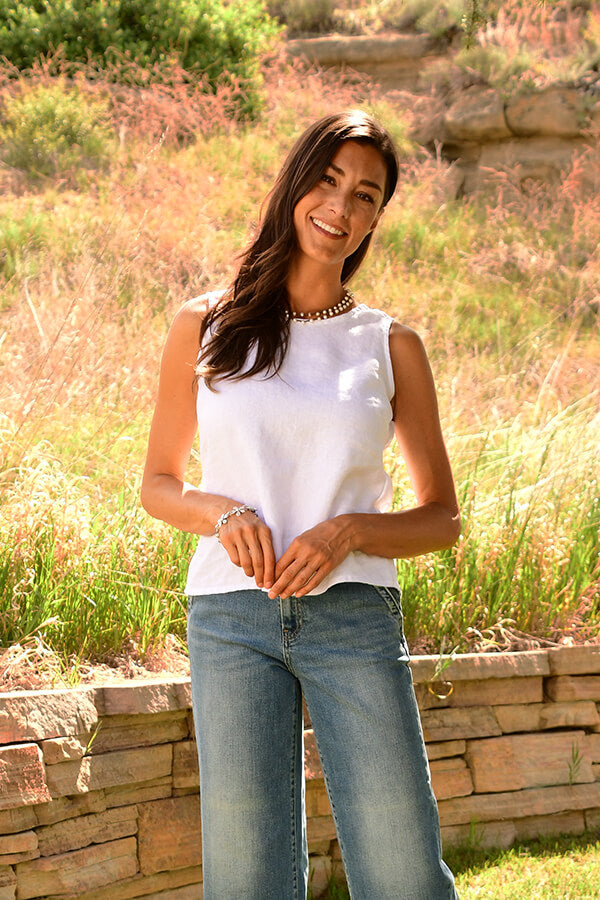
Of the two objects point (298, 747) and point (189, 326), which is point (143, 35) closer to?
point (189, 326)

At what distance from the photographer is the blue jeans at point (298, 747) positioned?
1858 mm

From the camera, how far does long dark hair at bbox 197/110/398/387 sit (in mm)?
2123

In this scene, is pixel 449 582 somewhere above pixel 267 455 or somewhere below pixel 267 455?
below

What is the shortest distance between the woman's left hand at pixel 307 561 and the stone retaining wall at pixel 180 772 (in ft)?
3.38

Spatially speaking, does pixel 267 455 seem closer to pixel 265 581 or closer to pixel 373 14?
pixel 265 581

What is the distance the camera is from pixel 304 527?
202 centimetres

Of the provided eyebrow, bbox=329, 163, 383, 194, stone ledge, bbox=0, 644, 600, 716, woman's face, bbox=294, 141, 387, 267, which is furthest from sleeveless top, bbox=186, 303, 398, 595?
stone ledge, bbox=0, 644, 600, 716

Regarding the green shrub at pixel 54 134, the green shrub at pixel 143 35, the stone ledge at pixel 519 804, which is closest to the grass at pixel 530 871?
the stone ledge at pixel 519 804

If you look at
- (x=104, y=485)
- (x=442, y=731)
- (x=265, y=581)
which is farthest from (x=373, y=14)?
(x=265, y=581)

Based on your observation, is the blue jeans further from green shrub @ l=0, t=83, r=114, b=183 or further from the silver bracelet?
green shrub @ l=0, t=83, r=114, b=183

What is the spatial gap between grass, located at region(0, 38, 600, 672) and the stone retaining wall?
7.7 inches

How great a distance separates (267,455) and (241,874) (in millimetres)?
793

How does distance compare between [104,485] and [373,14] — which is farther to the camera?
[373,14]

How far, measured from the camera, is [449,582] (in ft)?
12.0
